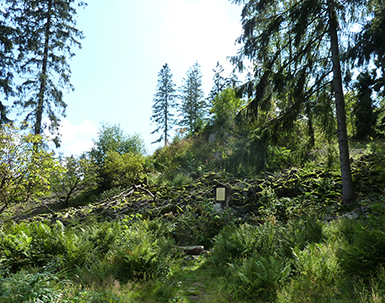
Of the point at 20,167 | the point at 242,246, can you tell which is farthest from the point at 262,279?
the point at 20,167

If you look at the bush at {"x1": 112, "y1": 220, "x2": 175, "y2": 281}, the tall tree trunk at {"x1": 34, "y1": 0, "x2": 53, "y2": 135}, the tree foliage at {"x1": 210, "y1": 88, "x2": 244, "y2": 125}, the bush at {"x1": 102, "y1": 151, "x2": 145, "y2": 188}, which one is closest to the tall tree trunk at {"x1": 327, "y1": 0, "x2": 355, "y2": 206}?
the bush at {"x1": 112, "y1": 220, "x2": 175, "y2": 281}

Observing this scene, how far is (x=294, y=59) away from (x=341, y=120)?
2.38 metres

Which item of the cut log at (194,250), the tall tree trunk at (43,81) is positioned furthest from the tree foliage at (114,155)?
the cut log at (194,250)

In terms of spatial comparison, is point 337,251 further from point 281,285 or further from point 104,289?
point 104,289

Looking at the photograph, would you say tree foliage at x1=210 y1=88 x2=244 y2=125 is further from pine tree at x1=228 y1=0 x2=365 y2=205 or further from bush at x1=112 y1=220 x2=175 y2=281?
bush at x1=112 y1=220 x2=175 y2=281

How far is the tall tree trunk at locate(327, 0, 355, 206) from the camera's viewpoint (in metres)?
7.57

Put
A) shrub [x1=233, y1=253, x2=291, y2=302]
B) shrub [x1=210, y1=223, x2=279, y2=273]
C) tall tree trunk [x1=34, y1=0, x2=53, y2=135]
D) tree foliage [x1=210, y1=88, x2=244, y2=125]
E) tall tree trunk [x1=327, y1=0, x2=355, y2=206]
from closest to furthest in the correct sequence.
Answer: shrub [x1=233, y1=253, x2=291, y2=302]
shrub [x1=210, y1=223, x2=279, y2=273]
tall tree trunk [x1=327, y1=0, x2=355, y2=206]
tall tree trunk [x1=34, y1=0, x2=53, y2=135]
tree foliage [x1=210, y1=88, x2=244, y2=125]

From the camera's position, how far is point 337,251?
429 cm

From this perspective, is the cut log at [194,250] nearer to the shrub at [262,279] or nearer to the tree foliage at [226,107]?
the shrub at [262,279]

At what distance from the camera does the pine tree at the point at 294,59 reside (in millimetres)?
7656

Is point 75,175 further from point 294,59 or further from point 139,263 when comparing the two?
point 294,59

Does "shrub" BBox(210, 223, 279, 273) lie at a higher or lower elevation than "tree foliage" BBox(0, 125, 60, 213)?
lower

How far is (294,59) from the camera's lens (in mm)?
8164

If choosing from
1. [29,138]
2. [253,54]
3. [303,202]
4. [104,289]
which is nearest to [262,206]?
[303,202]
